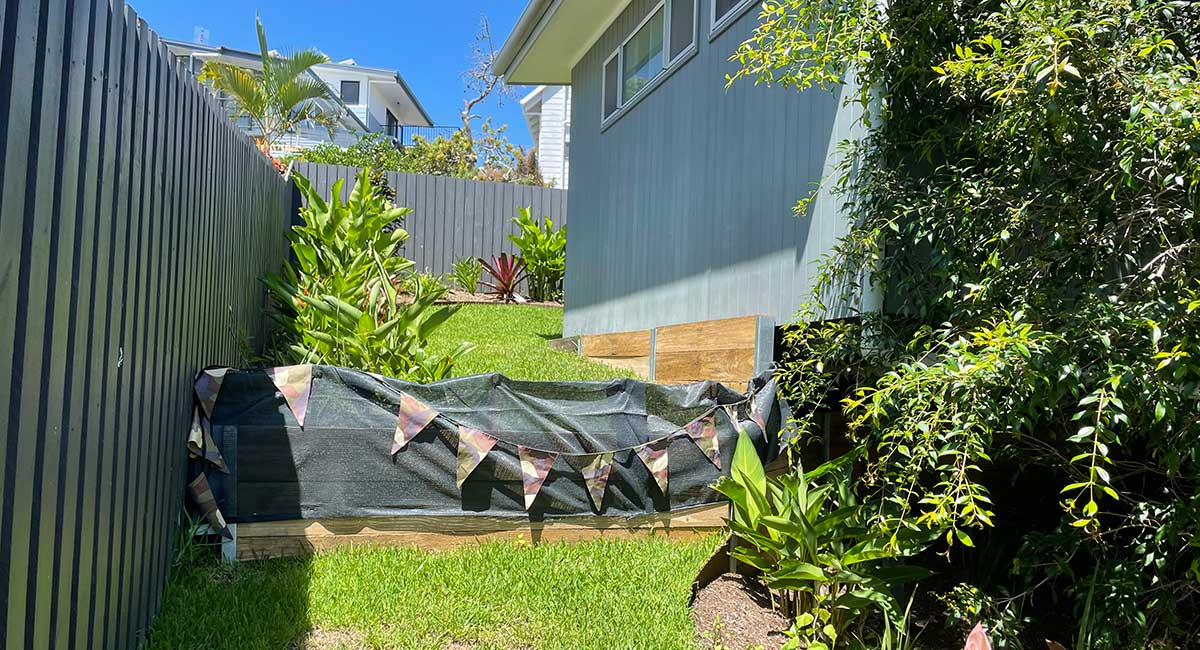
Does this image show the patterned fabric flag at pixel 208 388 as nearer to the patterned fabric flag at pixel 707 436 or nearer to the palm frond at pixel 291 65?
the patterned fabric flag at pixel 707 436

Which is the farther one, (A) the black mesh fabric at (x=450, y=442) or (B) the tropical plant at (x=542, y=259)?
(B) the tropical plant at (x=542, y=259)

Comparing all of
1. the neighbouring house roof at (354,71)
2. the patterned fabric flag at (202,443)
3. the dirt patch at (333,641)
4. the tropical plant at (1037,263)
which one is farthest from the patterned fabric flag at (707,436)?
the neighbouring house roof at (354,71)

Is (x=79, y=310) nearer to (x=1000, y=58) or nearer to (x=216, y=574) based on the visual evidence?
(x=216, y=574)

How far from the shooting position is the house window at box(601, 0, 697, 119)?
→ 6613 millimetres

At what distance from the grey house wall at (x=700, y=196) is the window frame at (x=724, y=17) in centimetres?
4

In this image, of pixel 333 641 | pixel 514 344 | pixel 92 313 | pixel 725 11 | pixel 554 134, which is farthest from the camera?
pixel 554 134

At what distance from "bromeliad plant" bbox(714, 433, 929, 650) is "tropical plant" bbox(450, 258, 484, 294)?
380 inches

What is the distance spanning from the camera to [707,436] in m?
4.56

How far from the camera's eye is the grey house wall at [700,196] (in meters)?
4.81

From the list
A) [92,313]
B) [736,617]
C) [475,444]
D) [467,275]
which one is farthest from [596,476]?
[467,275]

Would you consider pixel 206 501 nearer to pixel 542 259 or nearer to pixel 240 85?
pixel 542 259

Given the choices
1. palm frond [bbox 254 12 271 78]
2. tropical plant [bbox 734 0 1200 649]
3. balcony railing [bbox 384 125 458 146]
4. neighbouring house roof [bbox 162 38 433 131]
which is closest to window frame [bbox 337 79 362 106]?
neighbouring house roof [bbox 162 38 433 131]

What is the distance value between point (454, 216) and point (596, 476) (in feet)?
34.3

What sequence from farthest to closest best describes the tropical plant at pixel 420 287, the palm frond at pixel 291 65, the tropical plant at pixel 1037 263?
1. the palm frond at pixel 291 65
2. the tropical plant at pixel 420 287
3. the tropical plant at pixel 1037 263
